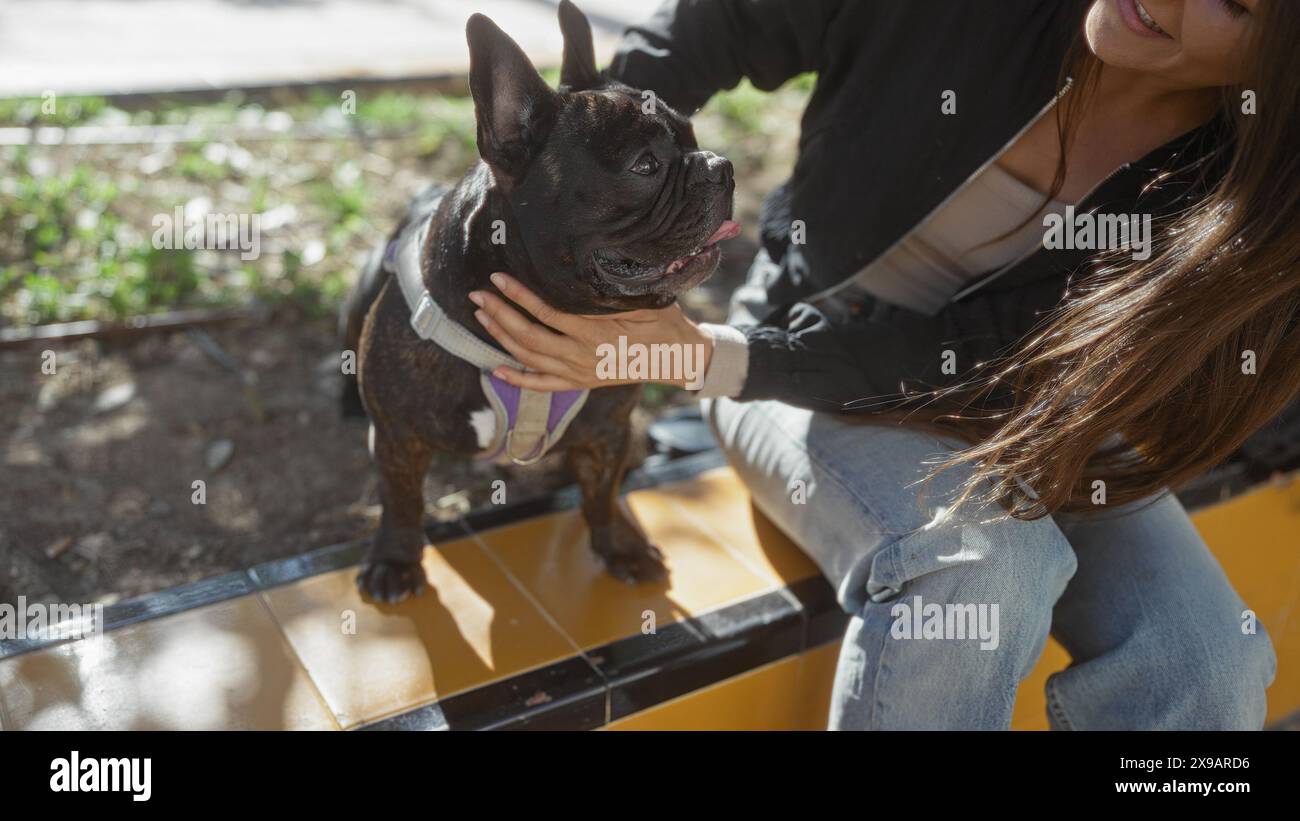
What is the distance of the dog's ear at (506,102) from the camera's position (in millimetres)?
1531

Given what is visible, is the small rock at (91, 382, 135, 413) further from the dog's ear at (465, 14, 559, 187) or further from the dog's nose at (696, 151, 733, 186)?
the dog's nose at (696, 151, 733, 186)

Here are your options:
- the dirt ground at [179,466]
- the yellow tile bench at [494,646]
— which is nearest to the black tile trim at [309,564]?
the yellow tile bench at [494,646]

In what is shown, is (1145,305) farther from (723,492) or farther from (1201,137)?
(723,492)

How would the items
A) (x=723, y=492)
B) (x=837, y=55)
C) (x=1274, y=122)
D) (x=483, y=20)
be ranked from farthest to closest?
(x=723, y=492) → (x=837, y=55) → (x=1274, y=122) → (x=483, y=20)

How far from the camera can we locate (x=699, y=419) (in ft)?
9.63

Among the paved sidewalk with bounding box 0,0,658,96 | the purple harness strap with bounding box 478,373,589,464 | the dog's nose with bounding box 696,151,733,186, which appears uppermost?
the paved sidewalk with bounding box 0,0,658,96

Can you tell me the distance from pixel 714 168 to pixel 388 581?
1004mm

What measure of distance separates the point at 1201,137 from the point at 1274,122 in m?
0.30

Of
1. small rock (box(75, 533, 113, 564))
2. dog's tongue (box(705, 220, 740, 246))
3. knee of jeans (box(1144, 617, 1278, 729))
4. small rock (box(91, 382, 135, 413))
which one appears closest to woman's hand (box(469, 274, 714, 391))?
dog's tongue (box(705, 220, 740, 246))

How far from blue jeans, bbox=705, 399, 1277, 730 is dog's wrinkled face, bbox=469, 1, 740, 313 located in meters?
0.57

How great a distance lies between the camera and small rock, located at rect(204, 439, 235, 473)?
2523 mm

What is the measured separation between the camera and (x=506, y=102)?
1.59 metres
